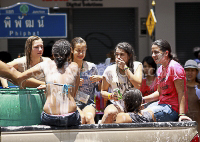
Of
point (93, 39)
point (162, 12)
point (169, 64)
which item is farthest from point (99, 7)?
point (169, 64)

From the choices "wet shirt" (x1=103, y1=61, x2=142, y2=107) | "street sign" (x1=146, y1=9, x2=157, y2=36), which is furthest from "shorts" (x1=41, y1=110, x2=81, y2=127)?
"street sign" (x1=146, y1=9, x2=157, y2=36)

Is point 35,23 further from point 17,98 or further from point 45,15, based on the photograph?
point 17,98

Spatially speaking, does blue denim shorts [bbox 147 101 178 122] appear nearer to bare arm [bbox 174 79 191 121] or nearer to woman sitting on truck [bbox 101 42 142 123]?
bare arm [bbox 174 79 191 121]

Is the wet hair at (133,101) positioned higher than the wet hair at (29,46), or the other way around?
the wet hair at (29,46)

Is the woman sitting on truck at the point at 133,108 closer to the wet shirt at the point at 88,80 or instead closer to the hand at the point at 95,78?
the hand at the point at 95,78

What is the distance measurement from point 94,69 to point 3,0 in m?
6.04

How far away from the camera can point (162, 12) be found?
31.3ft

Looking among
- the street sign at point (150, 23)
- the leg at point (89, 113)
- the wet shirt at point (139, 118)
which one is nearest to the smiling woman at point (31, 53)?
the leg at point (89, 113)

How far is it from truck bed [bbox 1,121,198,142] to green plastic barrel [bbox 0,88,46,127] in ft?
0.98

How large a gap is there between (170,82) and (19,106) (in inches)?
71.2

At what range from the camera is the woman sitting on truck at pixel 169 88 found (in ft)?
12.0

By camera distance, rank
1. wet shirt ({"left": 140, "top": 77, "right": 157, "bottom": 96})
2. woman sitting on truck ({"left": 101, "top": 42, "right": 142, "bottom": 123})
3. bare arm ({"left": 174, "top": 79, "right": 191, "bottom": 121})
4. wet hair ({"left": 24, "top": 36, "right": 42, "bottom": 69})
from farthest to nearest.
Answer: wet shirt ({"left": 140, "top": 77, "right": 157, "bottom": 96}) < wet hair ({"left": 24, "top": 36, "right": 42, "bottom": 69}) < woman sitting on truck ({"left": 101, "top": 42, "right": 142, "bottom": 123}) < bare arm ({"left": 174, "top": 79, "right": 191, "bottom": 121})

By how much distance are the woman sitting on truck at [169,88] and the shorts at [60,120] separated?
103cm

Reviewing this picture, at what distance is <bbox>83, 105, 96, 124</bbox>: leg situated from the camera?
12.6ft
